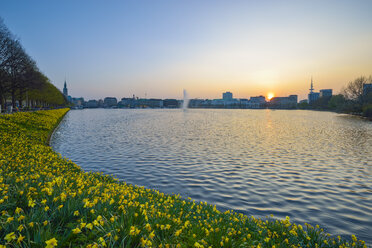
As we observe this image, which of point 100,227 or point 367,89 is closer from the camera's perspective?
point 100,227

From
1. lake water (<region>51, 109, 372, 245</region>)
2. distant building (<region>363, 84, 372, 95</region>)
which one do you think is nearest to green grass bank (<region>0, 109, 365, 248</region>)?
lake water (<region>51, 109, 372, 245</region>)

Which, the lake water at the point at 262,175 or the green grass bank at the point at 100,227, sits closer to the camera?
A: the green grass bank at the point at 100,227

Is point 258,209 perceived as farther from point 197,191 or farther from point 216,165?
point 216,165

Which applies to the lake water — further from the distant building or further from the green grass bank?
the distant building

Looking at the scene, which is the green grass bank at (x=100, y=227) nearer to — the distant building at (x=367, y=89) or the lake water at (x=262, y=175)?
the lake water at (x=262, y=175)

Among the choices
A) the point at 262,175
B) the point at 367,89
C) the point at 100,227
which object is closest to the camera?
the point at 100,227

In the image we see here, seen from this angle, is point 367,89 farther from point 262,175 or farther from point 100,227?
point 100,227

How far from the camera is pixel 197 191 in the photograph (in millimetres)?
11195

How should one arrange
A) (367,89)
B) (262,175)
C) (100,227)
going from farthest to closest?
(367,89) → (262,175) → (100,227)

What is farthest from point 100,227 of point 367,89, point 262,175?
point 367,89

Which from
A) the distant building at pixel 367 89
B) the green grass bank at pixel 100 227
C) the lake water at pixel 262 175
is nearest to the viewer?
the green grass bank at pixel 100 227

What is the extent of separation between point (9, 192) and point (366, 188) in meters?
15.3

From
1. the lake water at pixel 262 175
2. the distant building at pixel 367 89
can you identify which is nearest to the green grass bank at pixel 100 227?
the lake water at pixel 262 175

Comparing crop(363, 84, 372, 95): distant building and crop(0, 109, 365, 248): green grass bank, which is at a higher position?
crop(363, 84, 372, 95): distant building
